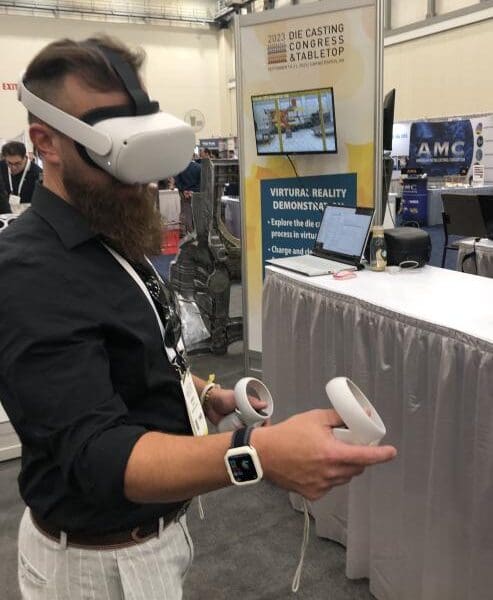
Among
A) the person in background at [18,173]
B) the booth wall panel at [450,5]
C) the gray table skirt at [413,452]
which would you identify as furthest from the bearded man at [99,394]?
the booth wall panel at [450,5]

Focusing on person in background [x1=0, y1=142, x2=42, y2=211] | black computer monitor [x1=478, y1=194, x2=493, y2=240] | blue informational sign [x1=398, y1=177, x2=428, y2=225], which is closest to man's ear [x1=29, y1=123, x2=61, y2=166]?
black computer monitor [x1=478, y1=194, x2=493, y2=240]

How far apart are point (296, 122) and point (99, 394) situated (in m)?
2.58

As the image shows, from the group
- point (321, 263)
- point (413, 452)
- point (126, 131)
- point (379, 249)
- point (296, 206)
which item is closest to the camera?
point (126, 131)

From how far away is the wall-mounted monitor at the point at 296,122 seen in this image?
9.48 ft

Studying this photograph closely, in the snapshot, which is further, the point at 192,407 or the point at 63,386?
the point at 192,407

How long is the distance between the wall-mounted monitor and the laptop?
55 cm

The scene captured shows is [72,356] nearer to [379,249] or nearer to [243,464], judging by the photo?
[243,464]

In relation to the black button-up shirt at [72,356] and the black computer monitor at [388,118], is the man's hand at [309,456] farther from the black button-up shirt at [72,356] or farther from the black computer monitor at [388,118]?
the black computer monitor at [388,118]

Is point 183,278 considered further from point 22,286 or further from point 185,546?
point 22,286

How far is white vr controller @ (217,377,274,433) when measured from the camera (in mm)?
1031

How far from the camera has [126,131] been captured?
77 centimetres

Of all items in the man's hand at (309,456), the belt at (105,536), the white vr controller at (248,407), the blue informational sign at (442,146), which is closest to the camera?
the man's hand at (309,456)

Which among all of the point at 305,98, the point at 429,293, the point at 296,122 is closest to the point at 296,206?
the point at 296,122

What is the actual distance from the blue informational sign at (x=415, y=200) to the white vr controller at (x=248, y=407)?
9.53 meters
